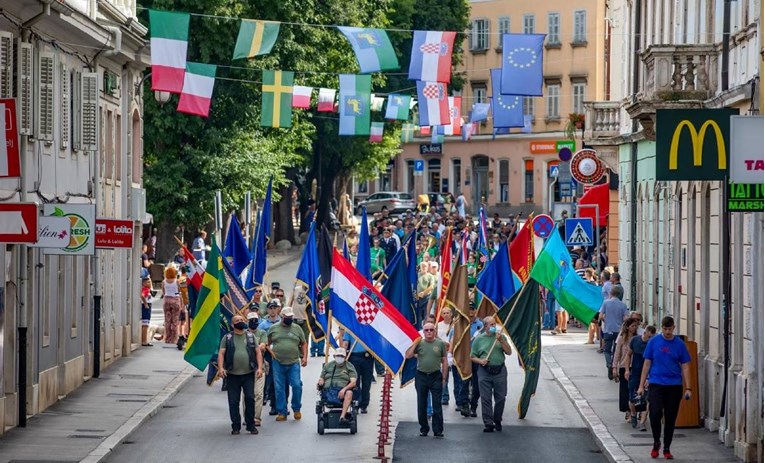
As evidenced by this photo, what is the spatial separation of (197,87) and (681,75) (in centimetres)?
1007

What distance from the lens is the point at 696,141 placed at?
73.1ft

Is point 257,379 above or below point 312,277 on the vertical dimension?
below

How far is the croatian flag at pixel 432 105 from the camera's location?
36.8 metres

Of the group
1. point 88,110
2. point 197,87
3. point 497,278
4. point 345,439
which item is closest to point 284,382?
point 345,439

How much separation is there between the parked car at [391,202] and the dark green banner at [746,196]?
2709 inches

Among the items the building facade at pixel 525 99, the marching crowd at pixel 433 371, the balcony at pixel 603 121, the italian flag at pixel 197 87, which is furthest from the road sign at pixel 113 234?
the building facade at pixel 525 99

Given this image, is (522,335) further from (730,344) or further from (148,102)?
(148,102)

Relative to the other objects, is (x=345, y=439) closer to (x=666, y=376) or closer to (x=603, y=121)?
(x=666, y=376)

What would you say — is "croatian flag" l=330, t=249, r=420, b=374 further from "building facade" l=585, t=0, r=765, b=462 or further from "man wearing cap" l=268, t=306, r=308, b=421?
"building facade" l=585, t=0, r=765, b=462

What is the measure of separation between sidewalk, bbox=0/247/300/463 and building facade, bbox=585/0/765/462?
7.99m

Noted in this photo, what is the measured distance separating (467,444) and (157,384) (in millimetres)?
8527

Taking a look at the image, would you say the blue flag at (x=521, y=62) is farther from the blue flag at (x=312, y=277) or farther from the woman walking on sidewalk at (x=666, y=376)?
the woman walking on sidewalk at (x=666, y=376)

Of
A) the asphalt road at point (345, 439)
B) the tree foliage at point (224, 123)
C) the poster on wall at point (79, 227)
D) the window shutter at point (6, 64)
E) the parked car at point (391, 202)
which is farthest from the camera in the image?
the parked car at point (391, 202)

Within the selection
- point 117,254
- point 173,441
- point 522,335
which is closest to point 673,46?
point 522,335
